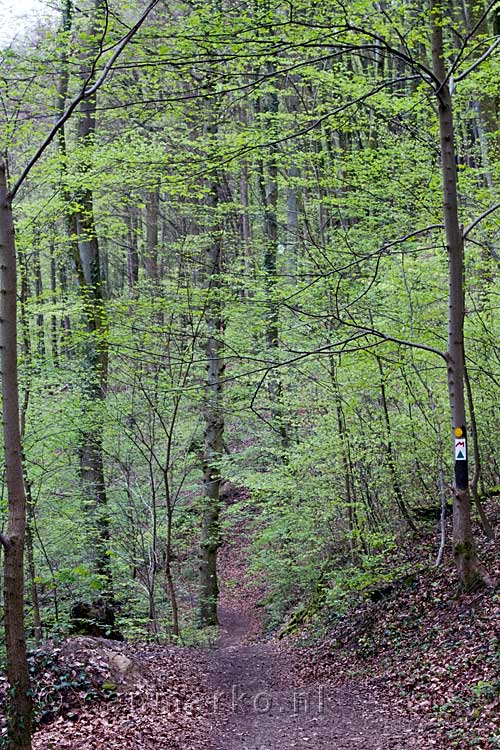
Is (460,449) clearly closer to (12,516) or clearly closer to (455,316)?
(455,316)

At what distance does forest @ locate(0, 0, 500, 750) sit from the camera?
20.1ft

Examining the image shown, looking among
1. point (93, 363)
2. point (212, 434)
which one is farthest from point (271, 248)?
point (93, 363)

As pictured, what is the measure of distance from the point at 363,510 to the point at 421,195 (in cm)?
495

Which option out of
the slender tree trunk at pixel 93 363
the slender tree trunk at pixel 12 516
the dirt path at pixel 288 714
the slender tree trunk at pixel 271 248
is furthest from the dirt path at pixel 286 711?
the slender tree trunk at pixel 271 248

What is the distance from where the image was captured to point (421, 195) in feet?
31.8

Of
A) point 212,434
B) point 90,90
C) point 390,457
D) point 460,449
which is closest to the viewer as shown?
point 90,90

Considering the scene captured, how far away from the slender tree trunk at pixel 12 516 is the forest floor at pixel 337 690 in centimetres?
158

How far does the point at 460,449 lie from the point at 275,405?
557 cm

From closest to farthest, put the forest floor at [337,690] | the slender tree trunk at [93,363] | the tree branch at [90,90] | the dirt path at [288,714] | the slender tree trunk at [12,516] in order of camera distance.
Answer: the tree branch at [90,90], the slender tree trunk at [12,516], the forest floor at [337,690], the dirt path at [288,714], the slender tree trunk at [93,363]

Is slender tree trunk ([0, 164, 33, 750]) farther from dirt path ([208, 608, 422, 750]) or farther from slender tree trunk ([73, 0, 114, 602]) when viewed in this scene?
slender tree trunk ([73, 0, 114, 602])

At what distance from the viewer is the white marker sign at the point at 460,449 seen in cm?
703

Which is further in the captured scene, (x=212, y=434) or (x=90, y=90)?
(x=212, y=434)

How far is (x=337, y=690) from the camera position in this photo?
774 centimetres

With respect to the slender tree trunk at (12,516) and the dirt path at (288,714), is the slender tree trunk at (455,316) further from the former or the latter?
the slender tree trunk at (12,516)
